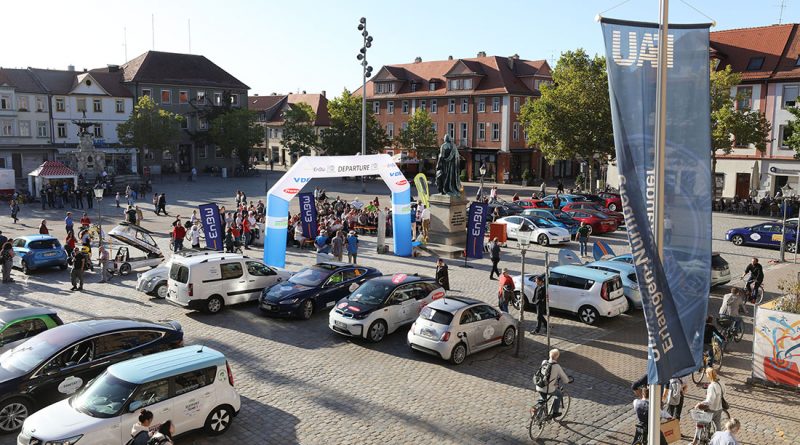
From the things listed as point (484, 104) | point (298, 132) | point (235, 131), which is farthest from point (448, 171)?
point (298, 132)

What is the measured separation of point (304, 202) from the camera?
29578 millimetres

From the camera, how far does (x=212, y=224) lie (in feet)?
86.6

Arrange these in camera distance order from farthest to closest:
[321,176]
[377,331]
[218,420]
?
[321,176] < [377,331] < [218,420]

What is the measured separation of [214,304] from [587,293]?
10.1 meters

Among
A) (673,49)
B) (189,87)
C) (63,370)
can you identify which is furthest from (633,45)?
(189,87)

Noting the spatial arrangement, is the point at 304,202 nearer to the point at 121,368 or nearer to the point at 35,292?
the point at 35,292

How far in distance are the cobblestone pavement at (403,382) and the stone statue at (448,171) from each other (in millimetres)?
7818

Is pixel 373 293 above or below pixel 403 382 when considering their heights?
above

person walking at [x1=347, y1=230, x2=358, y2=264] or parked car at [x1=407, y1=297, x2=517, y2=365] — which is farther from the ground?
person walking at [x1=347, y1=230, x2=358, y2=264]

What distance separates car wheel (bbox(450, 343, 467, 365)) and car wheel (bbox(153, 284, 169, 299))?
32.7 ft

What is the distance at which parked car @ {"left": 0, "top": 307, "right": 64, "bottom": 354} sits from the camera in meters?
13.3

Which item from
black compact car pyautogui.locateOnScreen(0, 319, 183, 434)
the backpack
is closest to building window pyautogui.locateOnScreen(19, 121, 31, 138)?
black compact car pyautogui.locateOnScreen(0, 319, 183, 434)

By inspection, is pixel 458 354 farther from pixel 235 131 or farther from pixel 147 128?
pixel 235 131

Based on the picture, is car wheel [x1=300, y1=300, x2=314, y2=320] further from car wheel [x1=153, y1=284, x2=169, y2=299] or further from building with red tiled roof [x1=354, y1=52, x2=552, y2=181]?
building with red tiled roof [x1=354, y1=52, x2=552, y2=181]
